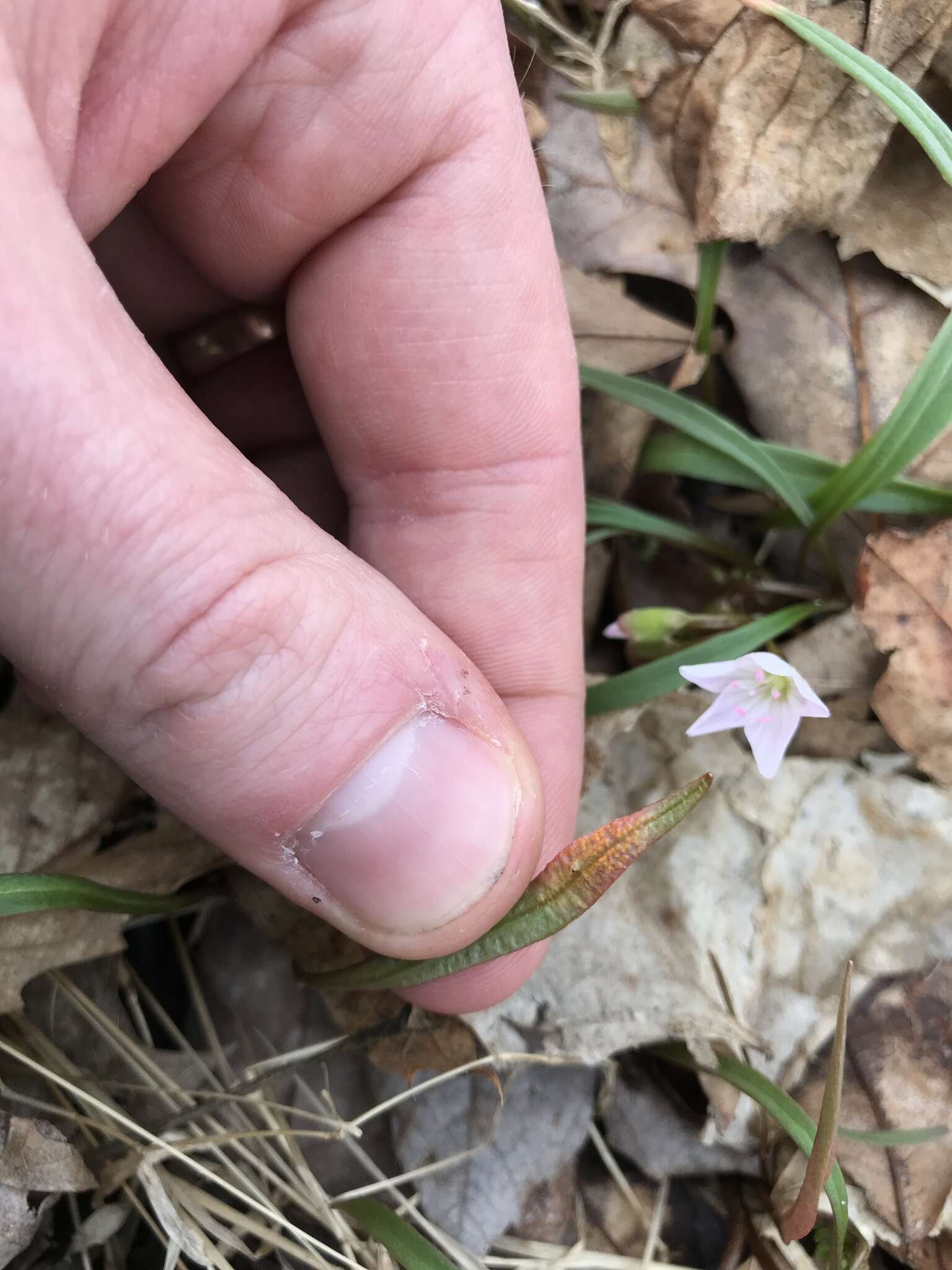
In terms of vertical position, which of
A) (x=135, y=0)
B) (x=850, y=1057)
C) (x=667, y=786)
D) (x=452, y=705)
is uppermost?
(x=135, y=0)

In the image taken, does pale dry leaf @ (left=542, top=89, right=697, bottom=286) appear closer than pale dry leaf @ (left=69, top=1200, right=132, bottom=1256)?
No

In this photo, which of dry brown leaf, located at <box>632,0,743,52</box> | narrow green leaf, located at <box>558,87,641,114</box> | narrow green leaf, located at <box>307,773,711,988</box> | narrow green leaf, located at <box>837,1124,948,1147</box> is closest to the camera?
narrow green leaf, located at <box>307,773,711,988</box>

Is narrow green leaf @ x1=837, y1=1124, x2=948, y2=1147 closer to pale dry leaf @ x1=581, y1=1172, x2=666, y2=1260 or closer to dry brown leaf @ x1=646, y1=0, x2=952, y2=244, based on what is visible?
pale dry leaf @ x1=581, y1=1172, x2=666, y2=1260

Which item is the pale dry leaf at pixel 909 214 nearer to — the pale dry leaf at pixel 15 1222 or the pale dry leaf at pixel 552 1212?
the pale dry leaf at pixel 552 1212

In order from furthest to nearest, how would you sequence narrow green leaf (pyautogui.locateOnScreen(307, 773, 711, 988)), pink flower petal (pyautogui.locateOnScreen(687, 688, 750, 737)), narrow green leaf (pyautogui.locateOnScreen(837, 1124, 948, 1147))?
1. pink flower petal (pyautogui.locateOnScreen(687, 688, 750, 737))
2. narrow green leaf (pyautogui.locateOnScreen(837, 1124, 948, 1147))
3. narrow green leaf (pyautogui.locateOnScreen(307, 773, 711, 988))

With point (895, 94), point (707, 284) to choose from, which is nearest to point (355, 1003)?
point (707, 284)

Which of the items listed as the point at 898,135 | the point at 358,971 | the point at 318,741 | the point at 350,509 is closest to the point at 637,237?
the point at 898,135

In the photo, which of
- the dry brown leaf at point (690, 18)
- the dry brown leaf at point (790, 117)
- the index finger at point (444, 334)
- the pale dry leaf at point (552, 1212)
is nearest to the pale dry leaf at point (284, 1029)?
the pale dry leaf at point (552, 1212)

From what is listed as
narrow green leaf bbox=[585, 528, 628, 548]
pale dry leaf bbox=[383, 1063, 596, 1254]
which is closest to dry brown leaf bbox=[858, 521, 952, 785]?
narrow green leaf bbox=[585, 528, 628, 548]

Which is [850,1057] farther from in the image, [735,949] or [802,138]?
[802,138]
